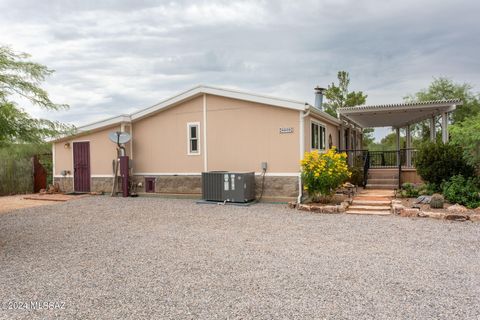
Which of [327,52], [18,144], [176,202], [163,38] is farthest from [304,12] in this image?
[18,144]

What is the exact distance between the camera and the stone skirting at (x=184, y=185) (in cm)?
1063

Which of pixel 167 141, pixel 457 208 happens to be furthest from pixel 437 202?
pixel 167 141

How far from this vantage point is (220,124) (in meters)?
11.5

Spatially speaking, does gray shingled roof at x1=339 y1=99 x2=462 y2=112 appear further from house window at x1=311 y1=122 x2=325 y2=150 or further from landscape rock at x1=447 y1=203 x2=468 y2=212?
landscape rock at x1=447 y1=203 x2=468 y2=212

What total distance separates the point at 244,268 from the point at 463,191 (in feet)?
22.8

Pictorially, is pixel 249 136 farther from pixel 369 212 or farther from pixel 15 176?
pixel 15 176

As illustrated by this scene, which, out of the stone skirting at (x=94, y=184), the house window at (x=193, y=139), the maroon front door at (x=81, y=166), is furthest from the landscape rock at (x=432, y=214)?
the maroon front door at (x=81, y=166)

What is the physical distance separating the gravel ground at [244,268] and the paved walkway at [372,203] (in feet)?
2.17

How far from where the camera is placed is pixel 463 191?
352 inches

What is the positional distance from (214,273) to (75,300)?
158 centimetres

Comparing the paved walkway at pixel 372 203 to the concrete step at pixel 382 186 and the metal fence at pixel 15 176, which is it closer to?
the concrete step at pixel 382 186

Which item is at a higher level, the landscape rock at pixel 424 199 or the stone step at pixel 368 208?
the landscape rock at pixel 424 199

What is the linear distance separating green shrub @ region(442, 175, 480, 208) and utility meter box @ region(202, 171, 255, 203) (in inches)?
204

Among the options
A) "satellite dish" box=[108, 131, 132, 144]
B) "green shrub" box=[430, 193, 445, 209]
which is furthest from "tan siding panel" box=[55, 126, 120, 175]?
"green shrub" box=[430, 193, 445, 209]
